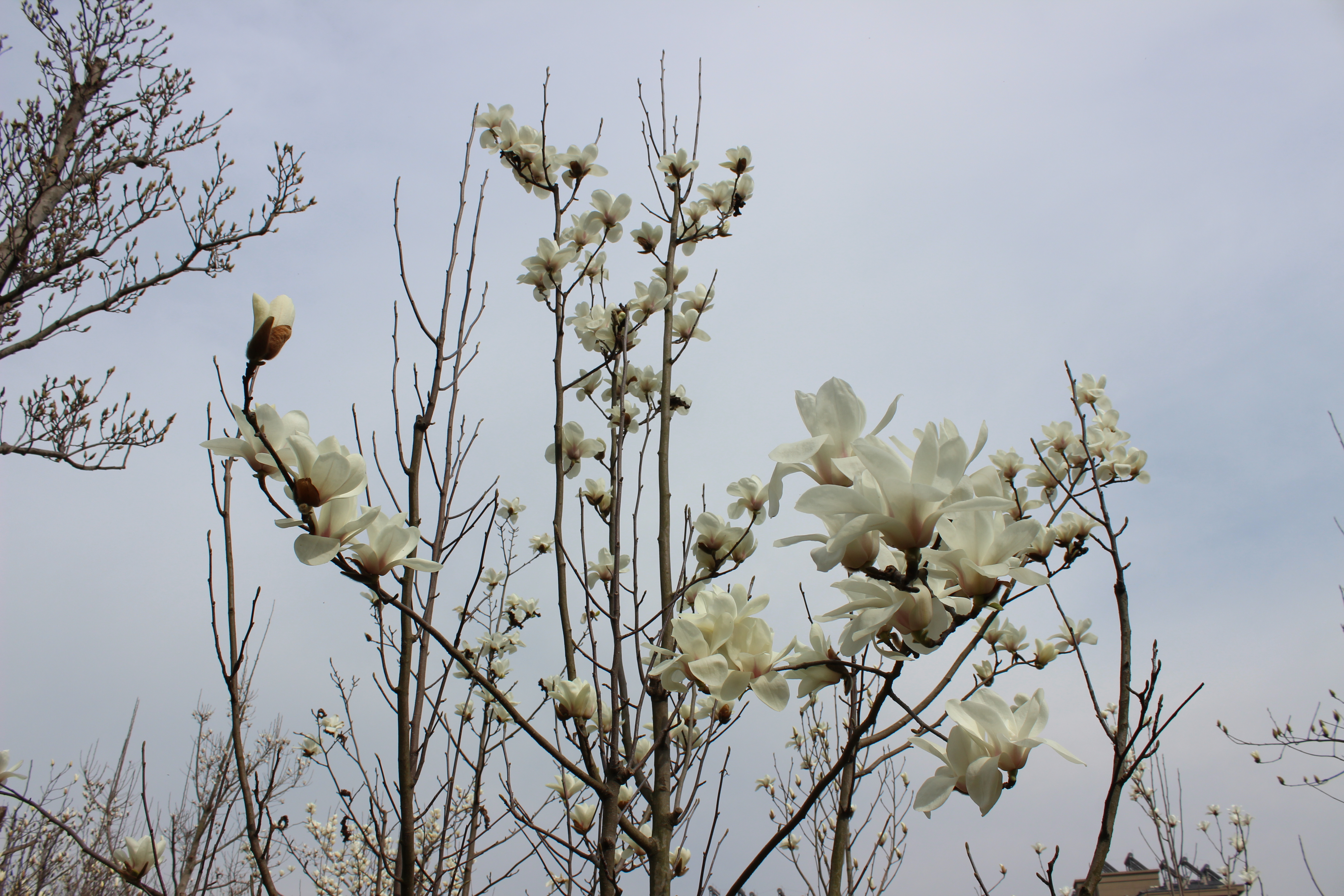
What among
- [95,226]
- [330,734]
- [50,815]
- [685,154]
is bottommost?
[50,815]

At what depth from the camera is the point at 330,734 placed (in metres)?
3.36

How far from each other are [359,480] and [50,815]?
39.9 inches

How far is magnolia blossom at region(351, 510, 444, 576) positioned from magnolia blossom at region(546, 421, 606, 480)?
1321 mm

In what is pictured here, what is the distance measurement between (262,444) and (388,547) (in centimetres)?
21

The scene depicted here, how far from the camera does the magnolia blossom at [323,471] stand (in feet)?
2.71

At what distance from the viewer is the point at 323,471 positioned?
833mm

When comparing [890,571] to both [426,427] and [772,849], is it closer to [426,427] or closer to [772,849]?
[772,849]

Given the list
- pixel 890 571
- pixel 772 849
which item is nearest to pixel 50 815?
pixel 772 849

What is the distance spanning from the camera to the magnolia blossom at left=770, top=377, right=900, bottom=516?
76 centimetres

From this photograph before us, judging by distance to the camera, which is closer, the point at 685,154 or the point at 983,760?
the point at 983,760

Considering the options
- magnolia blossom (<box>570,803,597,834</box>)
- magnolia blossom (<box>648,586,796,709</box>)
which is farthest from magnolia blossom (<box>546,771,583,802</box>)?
magnolia blossom (<box>648,586,796,709</box>)

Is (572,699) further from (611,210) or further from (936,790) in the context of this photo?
(611,210)

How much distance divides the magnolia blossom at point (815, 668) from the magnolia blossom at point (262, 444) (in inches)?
29.4

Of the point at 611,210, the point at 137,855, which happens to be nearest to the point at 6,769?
the point at 137,855
